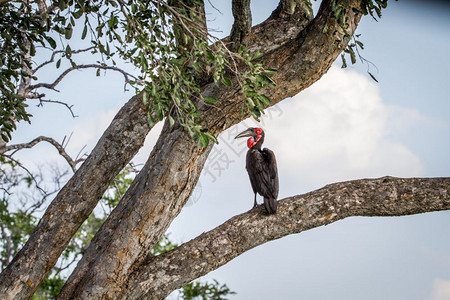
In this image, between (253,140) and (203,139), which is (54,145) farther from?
(203,139)

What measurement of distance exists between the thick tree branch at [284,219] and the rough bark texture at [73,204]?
0.80 meters

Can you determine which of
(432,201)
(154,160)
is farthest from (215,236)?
(432,201)

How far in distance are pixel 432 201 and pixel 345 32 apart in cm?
168

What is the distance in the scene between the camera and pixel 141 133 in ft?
18.6

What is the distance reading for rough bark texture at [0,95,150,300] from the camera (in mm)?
5305

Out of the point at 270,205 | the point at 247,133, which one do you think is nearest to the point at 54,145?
the point at 247,133

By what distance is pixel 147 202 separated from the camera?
5.02 metres

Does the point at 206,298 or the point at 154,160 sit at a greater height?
the point at 206,298

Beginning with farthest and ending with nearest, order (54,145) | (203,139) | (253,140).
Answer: (54,145)
(253,140)
(203,139)

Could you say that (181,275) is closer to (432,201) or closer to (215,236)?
(215,236)

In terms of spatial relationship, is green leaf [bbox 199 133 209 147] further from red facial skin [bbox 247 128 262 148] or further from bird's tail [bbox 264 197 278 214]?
red facial skin [bbox 247 128 262 148]

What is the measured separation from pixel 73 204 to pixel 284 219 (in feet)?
6.00

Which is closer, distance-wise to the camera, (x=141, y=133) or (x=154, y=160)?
(x=154, y=160)

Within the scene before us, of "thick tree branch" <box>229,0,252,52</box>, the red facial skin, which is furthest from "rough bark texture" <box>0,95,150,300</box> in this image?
the red facial skin
